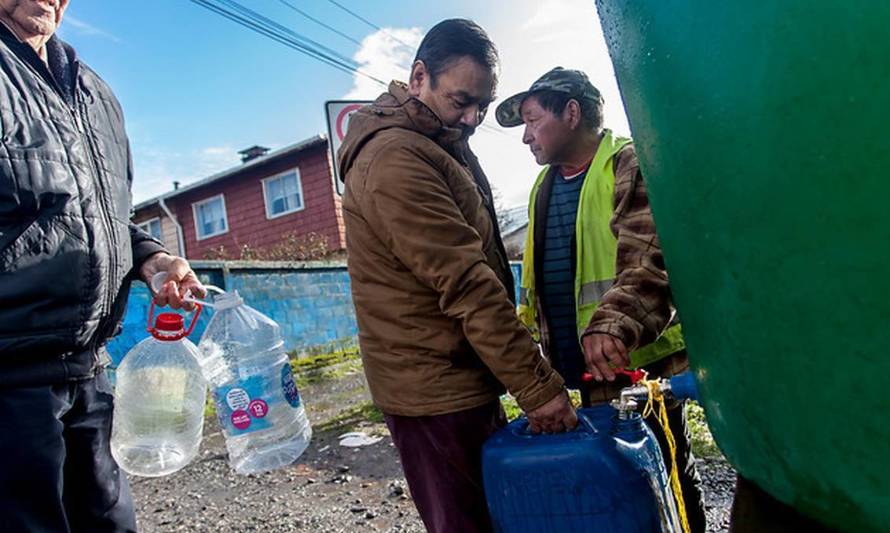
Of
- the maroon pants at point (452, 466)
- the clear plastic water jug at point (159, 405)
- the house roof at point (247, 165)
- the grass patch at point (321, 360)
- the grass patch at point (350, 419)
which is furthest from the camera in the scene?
the house roof at point (247, 165)

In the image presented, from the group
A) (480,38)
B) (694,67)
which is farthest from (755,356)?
(480,38)

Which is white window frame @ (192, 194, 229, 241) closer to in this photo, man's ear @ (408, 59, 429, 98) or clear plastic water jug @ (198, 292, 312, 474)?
clear plastic water jug @ (198, 292, 312, 474)

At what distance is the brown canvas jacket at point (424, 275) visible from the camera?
1584mm

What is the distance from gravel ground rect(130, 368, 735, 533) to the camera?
3123 mm

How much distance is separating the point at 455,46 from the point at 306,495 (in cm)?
281

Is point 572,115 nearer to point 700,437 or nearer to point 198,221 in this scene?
point 700,437

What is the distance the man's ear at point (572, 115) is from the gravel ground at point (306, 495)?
180 cm

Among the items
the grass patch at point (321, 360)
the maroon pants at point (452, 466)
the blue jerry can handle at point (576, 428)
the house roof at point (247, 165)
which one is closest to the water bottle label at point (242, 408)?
the maroon pants at point (452, 466)

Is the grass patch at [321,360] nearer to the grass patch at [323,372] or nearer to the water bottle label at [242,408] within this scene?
the grass patch at [323,372]

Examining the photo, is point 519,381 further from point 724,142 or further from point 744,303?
point 724,142

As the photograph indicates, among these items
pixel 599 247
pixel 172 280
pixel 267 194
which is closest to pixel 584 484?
pixel 599 247

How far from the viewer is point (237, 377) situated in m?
2.19

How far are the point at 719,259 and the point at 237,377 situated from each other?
1.81 m

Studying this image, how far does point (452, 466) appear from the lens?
170cm
